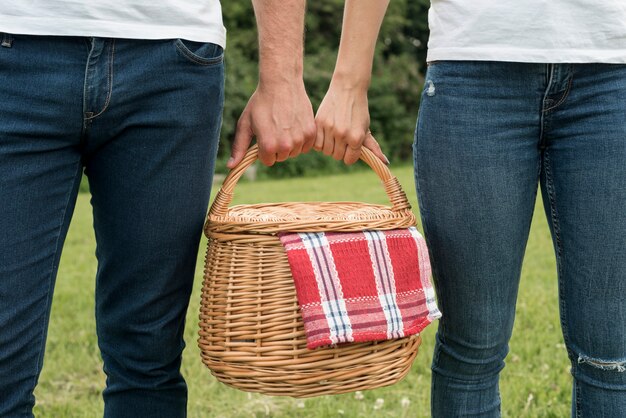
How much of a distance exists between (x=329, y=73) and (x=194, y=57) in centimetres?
1379

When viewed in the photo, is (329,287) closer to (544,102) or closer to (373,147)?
(373,147)

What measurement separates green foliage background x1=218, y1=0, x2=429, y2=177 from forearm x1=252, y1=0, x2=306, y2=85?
11.3m

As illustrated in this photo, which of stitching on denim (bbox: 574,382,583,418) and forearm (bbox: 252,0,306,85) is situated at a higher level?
forearm (bbox: 252,0,306,85)

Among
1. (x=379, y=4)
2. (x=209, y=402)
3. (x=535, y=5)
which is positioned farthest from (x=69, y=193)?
(x=209, y=402)

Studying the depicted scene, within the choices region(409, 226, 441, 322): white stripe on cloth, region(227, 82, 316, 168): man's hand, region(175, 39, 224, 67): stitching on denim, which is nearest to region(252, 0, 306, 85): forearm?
region(227, 82, 316, 168): man's hand

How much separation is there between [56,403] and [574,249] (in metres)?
1.97

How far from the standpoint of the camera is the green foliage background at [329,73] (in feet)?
45.1

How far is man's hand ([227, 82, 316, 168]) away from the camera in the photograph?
1807 millimetres

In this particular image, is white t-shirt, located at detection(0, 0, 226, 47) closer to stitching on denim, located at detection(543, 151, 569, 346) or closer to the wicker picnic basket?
the wicker picnic basket

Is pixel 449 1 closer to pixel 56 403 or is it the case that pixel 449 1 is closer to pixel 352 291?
pixel 352 291

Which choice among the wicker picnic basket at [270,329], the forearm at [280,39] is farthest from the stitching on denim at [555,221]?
the forearm at [280,39]

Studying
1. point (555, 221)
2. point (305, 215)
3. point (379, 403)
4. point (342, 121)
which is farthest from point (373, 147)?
→ point (379, 403)

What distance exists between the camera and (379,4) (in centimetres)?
185

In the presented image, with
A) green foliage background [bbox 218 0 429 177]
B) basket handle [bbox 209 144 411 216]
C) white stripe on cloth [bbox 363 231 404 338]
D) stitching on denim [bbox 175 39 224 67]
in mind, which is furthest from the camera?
green foliage background [bbox 218 0 429 177]
